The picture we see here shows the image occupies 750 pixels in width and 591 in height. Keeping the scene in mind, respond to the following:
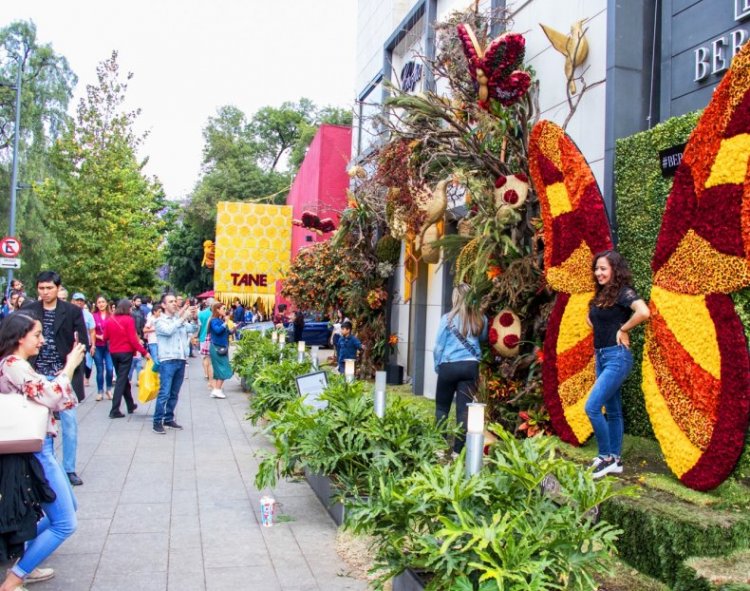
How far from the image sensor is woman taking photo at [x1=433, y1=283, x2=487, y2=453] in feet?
23.1

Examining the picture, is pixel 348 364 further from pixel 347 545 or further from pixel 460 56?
pixel 460 56

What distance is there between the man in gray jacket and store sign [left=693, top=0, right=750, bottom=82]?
6.66m

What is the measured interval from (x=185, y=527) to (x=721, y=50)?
19.5 ft

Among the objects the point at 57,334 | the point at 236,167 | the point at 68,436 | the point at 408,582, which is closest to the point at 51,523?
the point at 408,582

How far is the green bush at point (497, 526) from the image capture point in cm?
344

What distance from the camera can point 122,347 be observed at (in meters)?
10.9

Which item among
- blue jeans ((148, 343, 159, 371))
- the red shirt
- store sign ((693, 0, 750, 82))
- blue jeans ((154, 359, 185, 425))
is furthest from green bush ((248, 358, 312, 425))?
store sign ((693, 0, 750, 82))

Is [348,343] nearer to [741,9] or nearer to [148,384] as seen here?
[148,384]

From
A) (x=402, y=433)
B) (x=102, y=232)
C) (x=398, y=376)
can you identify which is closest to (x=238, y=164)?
(x=102, y=232)

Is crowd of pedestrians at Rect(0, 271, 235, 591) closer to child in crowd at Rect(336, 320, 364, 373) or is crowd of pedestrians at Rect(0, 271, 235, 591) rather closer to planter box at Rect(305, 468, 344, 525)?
planter box at Rect(305, 468, 344, 525)

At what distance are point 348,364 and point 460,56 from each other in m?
3.95

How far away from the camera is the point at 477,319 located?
7086 millimetres

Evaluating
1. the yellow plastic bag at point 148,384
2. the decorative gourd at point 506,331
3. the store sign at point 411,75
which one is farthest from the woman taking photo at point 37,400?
the store sign at point 411,75

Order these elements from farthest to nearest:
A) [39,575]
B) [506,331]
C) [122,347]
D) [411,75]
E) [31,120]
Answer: [31,120]
[411,75]
[122,347]
[506,331]
[39,575]
